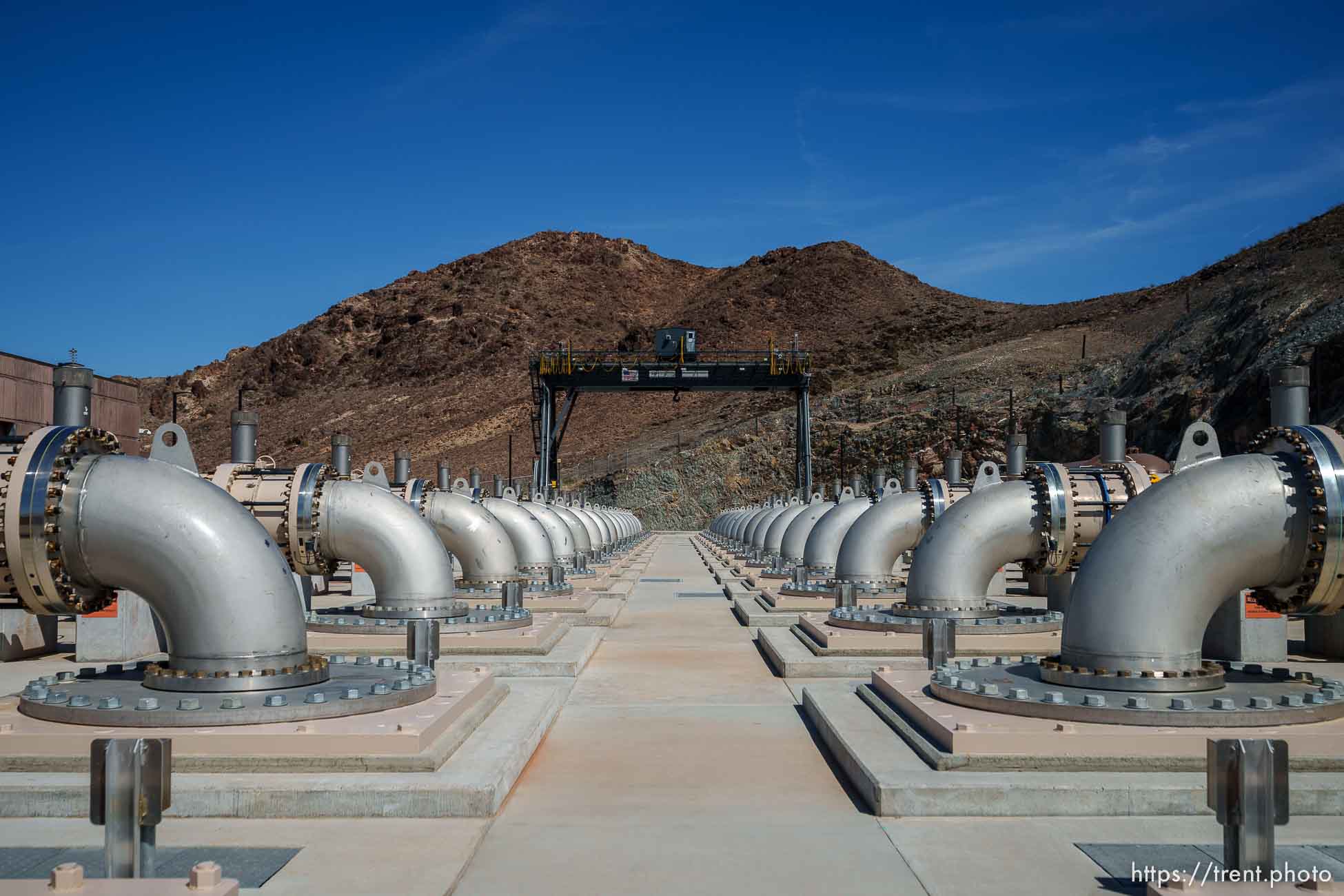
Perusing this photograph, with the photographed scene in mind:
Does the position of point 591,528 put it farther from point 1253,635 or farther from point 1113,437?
point 1253,635

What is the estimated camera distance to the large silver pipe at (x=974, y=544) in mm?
10586

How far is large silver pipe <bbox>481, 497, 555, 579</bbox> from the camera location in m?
18.7

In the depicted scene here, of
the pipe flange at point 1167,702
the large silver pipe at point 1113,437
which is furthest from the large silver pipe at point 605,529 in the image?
the pipe flange at point 1167,702

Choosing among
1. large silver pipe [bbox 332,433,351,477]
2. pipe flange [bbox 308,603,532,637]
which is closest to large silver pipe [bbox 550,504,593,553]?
large silver pipe [bbox 332,433,351,477]

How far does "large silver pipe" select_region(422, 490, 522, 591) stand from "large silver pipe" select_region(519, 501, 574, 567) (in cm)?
649

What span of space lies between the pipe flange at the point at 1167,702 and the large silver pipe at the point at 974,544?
3096 mm

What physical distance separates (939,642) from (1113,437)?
5505 millimetres

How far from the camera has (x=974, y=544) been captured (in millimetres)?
10562

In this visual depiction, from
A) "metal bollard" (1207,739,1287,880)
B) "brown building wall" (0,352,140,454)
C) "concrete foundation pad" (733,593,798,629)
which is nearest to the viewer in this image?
"metal bollard" (1207,739,1287,880)

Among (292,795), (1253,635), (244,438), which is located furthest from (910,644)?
(244,438)

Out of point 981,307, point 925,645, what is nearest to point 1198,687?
point 925,645

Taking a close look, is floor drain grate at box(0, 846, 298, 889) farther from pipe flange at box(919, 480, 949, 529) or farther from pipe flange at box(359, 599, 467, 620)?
pipe flange at box(919, 480, 949, 529)

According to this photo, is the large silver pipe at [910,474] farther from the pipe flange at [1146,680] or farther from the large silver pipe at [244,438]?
the pipe flange at [1146,680]

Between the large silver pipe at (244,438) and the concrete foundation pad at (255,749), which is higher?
the large silver pipe at (244,438)
